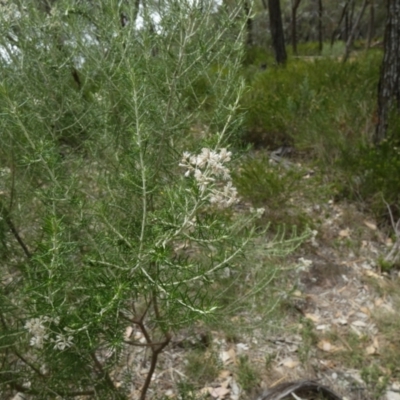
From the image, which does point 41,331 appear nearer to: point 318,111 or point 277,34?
point 318,111

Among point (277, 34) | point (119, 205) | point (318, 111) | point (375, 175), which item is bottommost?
point (375, 175)

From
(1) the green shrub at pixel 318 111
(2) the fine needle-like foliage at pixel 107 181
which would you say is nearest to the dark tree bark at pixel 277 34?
(1) the green shrub at pixel 318 111

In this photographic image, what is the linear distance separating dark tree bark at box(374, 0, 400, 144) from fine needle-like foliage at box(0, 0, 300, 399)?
Result: 2.62m

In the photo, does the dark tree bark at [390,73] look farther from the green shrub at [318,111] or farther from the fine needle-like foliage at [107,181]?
the fine needle-like foliage at [107,181]

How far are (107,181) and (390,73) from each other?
3.19m

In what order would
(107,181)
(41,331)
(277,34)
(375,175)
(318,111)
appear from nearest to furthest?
(41,331)
(107,181)
(375,175)
(318,111)
(277,34)

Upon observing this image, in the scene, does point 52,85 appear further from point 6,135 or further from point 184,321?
point 184,321

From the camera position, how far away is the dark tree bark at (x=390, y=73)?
3908mm

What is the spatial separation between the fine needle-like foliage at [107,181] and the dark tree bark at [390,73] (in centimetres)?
262

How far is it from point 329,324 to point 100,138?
6.53 feet

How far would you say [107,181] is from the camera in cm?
160

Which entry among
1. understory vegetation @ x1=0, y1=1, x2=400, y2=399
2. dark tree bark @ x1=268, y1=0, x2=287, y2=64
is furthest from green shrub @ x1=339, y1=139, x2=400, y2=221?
dark tree bark @ x1=268, y1=0, x2=287, y2=64

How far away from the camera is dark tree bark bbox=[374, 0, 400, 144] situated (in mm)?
3908

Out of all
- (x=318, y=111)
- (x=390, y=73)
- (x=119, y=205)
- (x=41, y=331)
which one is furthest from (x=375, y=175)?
(x=41, y=331)
